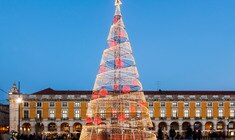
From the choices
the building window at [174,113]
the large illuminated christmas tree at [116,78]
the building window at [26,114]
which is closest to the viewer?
the large illuminated christmas tree at [116,78]

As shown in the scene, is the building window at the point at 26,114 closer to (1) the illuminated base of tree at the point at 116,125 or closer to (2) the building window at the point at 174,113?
(2) the building window at the point at 174,113

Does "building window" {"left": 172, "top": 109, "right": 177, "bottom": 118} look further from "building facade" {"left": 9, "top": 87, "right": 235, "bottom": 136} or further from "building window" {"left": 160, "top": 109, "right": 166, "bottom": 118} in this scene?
"building window" {"left": 160, "top": 109, "right": 166, "bottom": 118}

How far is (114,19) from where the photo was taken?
52.3 m

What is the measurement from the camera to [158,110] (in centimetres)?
11800

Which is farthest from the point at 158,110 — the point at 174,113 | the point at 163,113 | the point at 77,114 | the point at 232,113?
the point at 77,114

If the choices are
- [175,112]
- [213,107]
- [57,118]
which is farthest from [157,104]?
[57,118]

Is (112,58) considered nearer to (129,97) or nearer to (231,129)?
(129,97)

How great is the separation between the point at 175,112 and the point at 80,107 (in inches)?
767

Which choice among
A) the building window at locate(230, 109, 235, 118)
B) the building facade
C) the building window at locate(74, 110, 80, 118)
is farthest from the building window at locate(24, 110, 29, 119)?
the building window at locate(230, 109, 235, 118)

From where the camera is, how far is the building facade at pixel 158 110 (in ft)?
376

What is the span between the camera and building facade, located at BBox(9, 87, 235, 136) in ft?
376

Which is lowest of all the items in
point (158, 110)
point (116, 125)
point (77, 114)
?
point (116, 125)

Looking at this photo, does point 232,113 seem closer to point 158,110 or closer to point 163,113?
point 163,113

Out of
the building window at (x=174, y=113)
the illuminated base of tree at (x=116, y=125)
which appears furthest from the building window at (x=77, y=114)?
the illuminated base of tree at (x=116, y=125)
